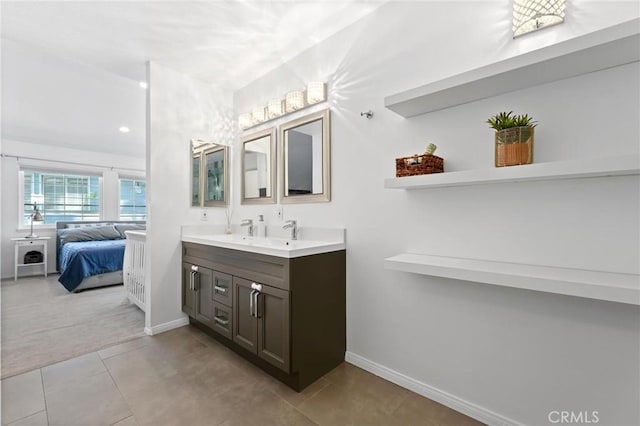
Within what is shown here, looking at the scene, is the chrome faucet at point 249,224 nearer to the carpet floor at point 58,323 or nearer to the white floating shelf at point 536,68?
the carpet floor at point 58,323

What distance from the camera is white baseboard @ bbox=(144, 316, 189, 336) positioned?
259cm

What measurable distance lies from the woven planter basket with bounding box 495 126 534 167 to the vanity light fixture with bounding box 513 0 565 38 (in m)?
0.53

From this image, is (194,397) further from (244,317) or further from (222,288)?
(222,288)

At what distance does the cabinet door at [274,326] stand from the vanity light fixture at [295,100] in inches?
61.6

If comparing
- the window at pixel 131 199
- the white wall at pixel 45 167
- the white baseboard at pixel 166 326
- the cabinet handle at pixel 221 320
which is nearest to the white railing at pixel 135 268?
the white baseboard at pixel 166 326

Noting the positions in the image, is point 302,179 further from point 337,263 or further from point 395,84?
point 395,84

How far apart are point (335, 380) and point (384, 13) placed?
2.59 metres

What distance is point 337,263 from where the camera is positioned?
206 centimetres

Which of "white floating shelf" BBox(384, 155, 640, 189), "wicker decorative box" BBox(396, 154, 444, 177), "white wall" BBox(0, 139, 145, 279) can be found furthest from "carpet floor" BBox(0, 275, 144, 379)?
"white floating shelf" BBox(384, 155, 640, 189)

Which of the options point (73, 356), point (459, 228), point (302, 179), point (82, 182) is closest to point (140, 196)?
point (82, 182)

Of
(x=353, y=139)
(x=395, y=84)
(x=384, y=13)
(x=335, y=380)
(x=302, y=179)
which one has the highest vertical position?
(x=384, y=13)

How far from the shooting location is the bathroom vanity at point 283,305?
1758 mm

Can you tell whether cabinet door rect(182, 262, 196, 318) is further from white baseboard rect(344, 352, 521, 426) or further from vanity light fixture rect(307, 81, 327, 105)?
vanity light fixture rect(307, 81, 327, 105)

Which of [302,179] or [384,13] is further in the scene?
[302,179]
